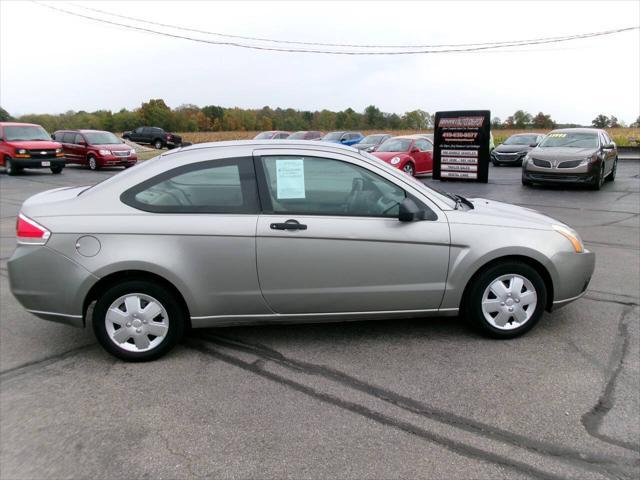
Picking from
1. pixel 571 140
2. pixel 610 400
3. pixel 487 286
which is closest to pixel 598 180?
pixel 571 140

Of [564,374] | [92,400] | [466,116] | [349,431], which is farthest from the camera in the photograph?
[466,116]

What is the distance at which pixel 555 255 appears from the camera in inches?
166

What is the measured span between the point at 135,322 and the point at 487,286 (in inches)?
109

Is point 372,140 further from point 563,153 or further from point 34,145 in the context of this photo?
point 34,145

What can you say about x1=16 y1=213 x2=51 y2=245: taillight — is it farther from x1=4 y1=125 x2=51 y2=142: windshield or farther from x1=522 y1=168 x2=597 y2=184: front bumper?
x1=4 y1=125 x2=51 y2=142: windshield

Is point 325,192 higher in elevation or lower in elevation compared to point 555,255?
higher

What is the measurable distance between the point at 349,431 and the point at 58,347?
8.72 ft

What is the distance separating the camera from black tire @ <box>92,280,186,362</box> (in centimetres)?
383

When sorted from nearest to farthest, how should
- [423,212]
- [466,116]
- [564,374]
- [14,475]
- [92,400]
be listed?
1. [14,475]
2. [92,400]
3. [564,374]
4. [423,212]
5. [466,116]

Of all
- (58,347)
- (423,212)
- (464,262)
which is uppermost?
(423,212)

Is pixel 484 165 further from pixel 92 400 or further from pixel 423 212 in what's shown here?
pixel 92 400

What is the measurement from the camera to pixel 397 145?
60.5 feet

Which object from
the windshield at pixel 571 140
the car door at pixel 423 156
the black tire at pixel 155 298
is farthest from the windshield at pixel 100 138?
the black tire at pixel 155 298

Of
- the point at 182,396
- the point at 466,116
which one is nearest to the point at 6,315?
the point at 182,396
